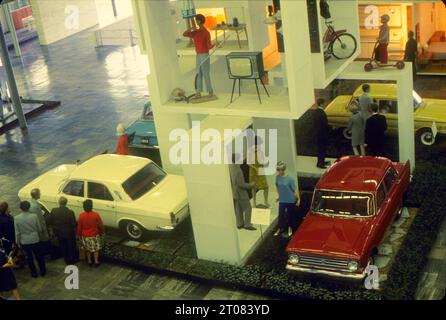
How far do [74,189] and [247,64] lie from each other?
15.7ft

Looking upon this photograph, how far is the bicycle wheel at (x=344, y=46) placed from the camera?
46.9ft

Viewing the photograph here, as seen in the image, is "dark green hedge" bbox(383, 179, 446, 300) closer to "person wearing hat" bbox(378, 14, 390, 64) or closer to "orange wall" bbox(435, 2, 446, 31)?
"person wearing hat" bbox(378, 14, 390, 64)

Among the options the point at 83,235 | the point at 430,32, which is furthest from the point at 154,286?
the point at 430,32

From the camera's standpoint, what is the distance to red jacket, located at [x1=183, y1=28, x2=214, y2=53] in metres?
13.6

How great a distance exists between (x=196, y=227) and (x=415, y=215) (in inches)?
173

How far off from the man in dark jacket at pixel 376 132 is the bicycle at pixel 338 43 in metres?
1.74

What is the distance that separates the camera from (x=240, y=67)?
1283 cm

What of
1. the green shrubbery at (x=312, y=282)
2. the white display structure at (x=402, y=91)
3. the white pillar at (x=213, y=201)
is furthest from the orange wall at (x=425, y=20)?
the white pillar at (x=213, y=201)

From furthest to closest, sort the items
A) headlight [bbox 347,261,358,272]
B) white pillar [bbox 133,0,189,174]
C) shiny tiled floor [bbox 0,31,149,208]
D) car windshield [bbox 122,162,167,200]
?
shiny tiled floor [bbox 0,31,149,208], car windshield [bbox 122,162,167,200], white pillar [bbox 133,0,189,174], headlight [bbox 347,261,358,272]

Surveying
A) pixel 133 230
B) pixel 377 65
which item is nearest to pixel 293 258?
pixel 133 230

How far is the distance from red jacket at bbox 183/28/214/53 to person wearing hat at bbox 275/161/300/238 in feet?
9.06

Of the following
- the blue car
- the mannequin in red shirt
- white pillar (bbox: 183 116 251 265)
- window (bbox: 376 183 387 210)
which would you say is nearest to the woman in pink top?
white pillar (bbox: 183 116 251 265)
